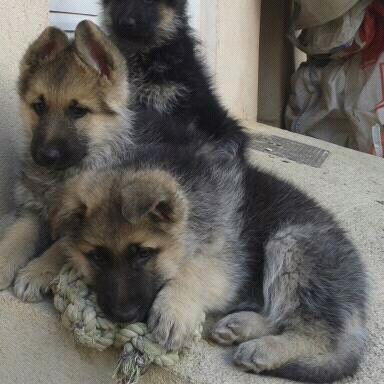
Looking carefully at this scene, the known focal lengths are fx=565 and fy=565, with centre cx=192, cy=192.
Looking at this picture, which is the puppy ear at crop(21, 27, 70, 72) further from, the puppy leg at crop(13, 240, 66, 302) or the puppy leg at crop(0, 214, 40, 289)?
the puppy leg at crop(13, 240, 66, 302)

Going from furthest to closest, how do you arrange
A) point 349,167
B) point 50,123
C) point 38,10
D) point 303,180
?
point 349,167
point 303,180
point 38,10
point 50,123

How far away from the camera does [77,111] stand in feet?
9.32

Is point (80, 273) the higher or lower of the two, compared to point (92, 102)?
lower

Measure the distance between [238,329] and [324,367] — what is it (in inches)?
14.7

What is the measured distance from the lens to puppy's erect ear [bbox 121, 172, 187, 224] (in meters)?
2.08

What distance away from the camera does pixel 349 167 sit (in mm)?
5449

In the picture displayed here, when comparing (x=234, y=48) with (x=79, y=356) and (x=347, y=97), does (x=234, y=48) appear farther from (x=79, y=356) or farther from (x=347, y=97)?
(x=79, y=356)

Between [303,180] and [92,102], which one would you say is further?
[303,180]

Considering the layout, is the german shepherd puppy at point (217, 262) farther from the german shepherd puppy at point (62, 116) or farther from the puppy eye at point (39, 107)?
the puppy eye at point (39, 107)

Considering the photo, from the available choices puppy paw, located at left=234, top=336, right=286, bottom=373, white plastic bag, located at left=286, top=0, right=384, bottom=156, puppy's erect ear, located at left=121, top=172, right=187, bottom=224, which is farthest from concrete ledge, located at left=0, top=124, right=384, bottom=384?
white plastic bag, located at left=286, top=0, right=384, bottom=156

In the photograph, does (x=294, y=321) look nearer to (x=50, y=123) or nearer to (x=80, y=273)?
(x=80, y=273)

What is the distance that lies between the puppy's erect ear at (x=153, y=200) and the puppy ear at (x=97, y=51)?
830 millimetres

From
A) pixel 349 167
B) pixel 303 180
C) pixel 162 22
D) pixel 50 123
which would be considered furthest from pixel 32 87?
pixel 349 167

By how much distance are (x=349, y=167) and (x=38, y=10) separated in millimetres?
3266
